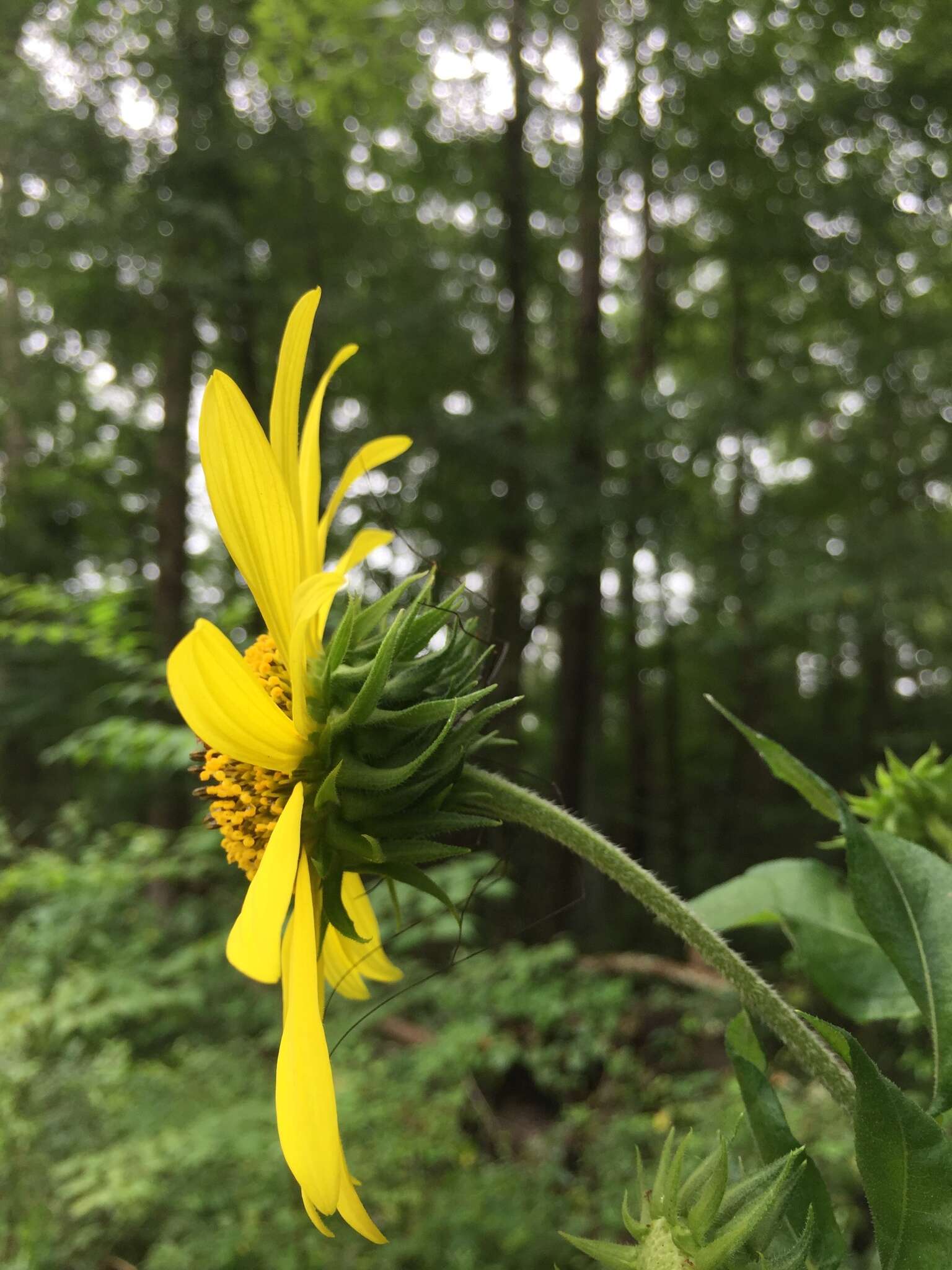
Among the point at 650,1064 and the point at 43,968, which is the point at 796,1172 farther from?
the point at 650,1064

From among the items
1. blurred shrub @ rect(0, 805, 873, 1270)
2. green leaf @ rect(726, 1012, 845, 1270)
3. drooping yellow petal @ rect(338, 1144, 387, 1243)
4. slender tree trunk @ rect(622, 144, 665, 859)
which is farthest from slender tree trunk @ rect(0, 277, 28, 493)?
green leaf @ rect(726, 1012, 845, 1270)

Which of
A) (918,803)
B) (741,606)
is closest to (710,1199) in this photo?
(918,803)

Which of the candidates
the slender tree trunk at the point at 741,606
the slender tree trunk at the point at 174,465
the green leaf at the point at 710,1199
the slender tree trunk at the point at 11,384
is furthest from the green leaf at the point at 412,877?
the slender tree trunk at the point at 11,384

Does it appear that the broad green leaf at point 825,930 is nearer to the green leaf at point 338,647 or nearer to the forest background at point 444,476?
the green leaf at point 338,647

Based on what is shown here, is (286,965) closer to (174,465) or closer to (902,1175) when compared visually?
(902,1175)

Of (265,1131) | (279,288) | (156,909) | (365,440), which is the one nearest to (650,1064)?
(265,1131)

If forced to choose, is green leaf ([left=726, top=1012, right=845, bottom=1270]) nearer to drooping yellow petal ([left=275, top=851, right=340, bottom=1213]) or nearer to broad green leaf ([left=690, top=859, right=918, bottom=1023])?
broad green leaf ([left=690, top=859, right=918, bottom=1023])
